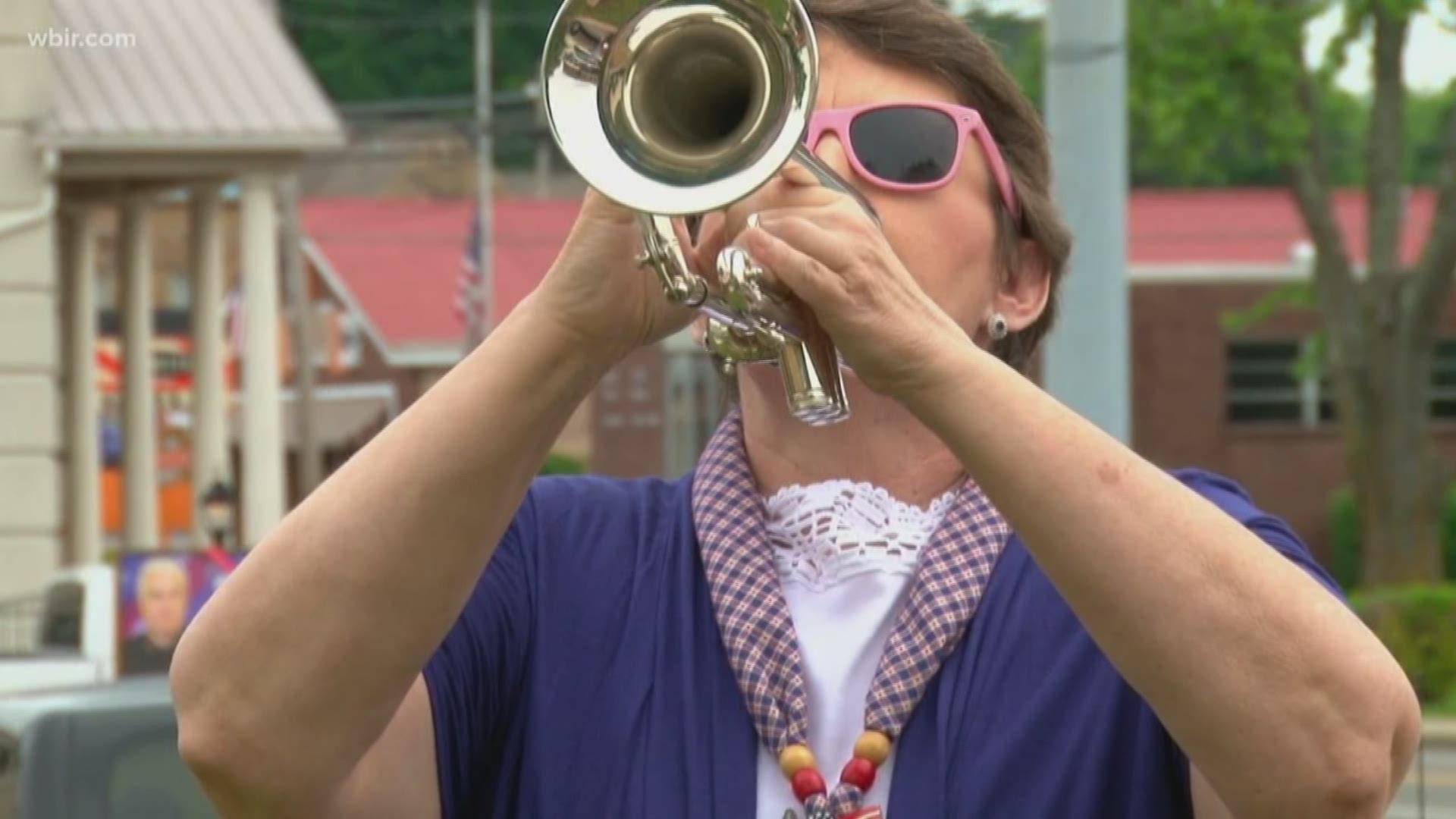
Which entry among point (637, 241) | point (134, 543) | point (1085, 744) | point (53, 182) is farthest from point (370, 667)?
point (134, 543)

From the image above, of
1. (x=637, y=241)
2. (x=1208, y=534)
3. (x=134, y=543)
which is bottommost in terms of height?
(x=134, y=543)

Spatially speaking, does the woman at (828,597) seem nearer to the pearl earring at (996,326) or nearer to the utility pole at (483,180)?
the pearl earring at (996,326)

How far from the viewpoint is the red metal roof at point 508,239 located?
35.8 meters

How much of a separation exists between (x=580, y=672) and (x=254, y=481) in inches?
478

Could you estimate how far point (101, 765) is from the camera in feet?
16.2

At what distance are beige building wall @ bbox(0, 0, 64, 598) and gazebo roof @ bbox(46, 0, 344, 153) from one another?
0.62 ft

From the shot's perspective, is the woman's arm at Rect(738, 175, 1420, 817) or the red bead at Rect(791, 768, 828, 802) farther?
the red bead at Rect(791, 768, 828, 802)

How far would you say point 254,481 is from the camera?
46.3ft

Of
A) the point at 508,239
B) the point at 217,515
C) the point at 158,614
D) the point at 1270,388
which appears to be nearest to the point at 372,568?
the point at 158,614

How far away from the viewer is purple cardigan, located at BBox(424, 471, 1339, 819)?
2.10 metres

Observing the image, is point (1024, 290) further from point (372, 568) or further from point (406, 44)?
point (406, 44)

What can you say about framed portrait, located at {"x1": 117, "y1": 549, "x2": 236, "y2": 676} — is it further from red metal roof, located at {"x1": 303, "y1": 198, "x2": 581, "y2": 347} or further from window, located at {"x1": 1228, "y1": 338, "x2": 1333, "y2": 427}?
window, located at {"x1": 1228, "y1": 338, "x2": 1333, "y2": 427}

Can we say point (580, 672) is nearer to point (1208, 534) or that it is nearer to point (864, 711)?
→ point (864, 711)

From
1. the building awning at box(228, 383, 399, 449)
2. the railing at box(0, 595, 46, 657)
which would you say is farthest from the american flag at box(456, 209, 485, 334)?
the railing at box(0, 595, 46, 657)
